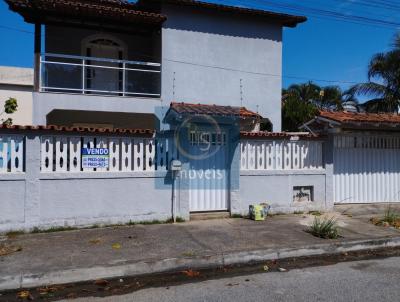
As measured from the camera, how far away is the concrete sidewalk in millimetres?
5148

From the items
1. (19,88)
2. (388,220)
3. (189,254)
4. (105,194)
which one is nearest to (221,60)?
(105,194)

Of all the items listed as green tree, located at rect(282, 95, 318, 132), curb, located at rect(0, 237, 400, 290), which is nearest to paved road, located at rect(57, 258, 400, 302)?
curb, located at rect(0, 237, 400, 290)

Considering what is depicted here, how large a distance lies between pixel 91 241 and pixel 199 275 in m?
2.12

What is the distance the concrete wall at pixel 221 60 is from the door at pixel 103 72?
6.77 ft

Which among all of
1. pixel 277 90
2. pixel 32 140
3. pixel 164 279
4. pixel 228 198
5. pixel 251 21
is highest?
pixel 251 21

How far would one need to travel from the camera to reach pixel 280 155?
9008mm

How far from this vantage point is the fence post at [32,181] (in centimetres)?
695

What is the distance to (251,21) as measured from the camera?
520 inches

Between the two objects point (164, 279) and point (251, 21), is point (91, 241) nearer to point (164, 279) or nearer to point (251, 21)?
point (164, 279)

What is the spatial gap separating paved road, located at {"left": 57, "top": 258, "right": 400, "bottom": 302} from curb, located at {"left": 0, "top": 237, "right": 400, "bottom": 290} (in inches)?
23.5

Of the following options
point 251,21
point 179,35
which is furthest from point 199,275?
point 251,21

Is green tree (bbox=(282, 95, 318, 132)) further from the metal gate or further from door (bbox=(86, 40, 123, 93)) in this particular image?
door (bbox=(86, 40, 123, 93))

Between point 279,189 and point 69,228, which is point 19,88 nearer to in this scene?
point 69,228

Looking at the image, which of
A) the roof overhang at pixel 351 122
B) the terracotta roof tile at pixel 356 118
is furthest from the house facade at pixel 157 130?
Result: the terracotta roof tile at pixel 356 118
